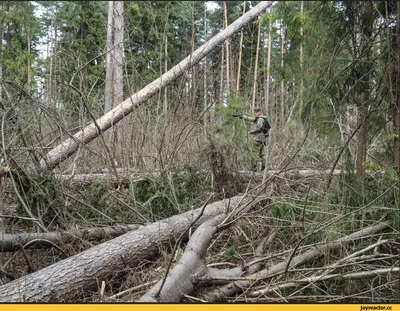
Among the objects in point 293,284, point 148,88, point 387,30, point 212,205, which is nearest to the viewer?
point 293,284

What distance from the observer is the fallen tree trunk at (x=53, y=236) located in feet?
10.4

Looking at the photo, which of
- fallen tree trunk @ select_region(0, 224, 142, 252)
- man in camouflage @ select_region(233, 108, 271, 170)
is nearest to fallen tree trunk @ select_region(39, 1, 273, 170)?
fallen tree trunk @ select_region(0, 224, 142, 252)

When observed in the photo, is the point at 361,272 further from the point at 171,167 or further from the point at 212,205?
the point at 171,167

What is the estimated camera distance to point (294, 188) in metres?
4.73

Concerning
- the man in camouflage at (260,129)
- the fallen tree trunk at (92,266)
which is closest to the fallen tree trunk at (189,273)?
the fallen tree trunk at (92,266)

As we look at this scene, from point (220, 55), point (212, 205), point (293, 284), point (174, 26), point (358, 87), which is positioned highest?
point (174, 26)

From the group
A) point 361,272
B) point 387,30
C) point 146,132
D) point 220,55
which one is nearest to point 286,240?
point 361,272

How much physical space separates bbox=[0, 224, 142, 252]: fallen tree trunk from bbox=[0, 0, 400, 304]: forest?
0.05ft

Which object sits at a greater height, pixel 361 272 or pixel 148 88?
pixel 148 88

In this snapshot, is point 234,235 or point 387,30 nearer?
point 387,30

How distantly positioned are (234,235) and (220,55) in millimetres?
4723

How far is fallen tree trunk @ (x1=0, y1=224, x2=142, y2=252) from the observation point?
3.18 m
